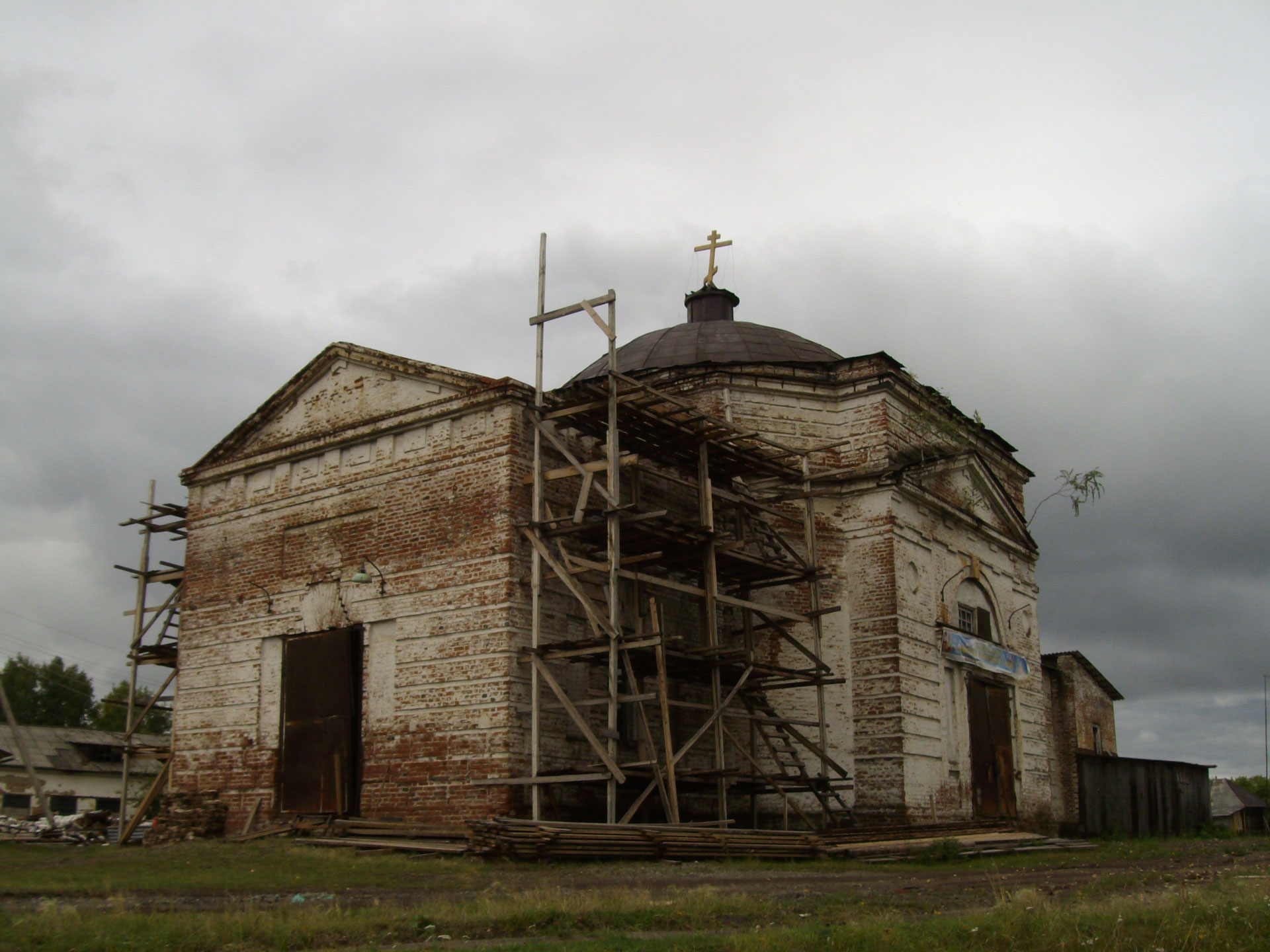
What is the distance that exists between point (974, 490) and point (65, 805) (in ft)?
A: 103

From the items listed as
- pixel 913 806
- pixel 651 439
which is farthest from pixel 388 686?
pixel 913 806

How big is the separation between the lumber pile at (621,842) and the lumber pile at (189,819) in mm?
7347

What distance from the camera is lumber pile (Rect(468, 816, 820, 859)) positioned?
1324cm

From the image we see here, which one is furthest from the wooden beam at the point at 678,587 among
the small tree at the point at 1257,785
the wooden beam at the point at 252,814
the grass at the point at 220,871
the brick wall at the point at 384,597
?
the small tree at the point at 1257,785

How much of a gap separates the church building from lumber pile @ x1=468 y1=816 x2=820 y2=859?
3.28 ft

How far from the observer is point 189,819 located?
1922 cm

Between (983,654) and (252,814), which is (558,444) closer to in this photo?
(252,814)

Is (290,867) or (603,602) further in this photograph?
(603,602)

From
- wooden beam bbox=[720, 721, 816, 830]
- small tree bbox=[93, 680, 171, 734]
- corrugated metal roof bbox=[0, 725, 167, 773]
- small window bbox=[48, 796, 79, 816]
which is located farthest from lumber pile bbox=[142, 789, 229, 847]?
small tree bbox=[93, 680, 171, 734]

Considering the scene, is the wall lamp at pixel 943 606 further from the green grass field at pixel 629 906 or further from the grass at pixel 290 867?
the green grass field at pixel 629 906

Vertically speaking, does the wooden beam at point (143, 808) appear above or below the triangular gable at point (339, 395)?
below

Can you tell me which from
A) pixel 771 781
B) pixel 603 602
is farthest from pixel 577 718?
pixel 771 781

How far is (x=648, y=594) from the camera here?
60.6 ft

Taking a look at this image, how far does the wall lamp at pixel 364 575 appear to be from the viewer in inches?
708
